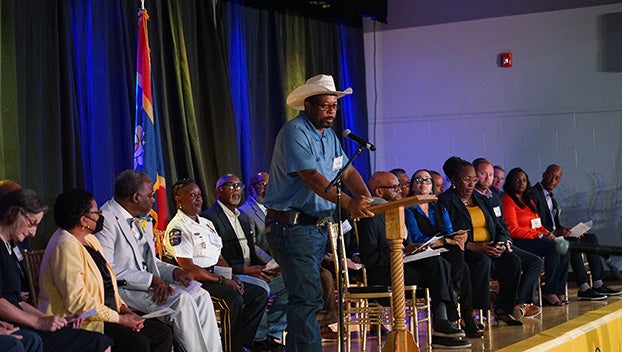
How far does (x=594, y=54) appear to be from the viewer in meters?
9.45

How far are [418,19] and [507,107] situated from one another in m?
1.34

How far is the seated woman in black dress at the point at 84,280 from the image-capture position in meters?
4.25

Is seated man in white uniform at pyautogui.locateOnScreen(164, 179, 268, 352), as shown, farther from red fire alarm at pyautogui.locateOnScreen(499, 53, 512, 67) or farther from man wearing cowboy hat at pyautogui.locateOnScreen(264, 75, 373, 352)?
red fire alarm at pyautogui.locateOnScreen(499, 53, 512, 67)

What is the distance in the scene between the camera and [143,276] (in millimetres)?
4867

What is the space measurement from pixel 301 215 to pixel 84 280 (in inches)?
40.3

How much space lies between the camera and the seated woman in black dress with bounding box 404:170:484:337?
638cm

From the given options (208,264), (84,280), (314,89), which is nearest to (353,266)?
(208,264)

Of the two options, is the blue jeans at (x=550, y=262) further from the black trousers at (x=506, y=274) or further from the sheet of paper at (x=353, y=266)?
the sheet of paper at (x=353, y=266)

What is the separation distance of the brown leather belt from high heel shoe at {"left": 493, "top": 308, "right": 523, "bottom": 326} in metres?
3.01

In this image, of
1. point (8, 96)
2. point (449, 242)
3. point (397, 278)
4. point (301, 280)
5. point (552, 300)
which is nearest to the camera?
point (301, 280)

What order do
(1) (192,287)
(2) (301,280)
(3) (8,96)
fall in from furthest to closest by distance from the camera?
(3) (8,96) → (1) (192,287) → (2) (301,280)

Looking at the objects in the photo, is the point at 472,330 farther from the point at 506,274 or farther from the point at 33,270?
the point at 33,270

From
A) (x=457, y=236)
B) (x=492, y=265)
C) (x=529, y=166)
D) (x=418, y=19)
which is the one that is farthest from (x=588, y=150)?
(x=457, y=236)

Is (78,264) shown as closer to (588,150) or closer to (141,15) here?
(141,15)
